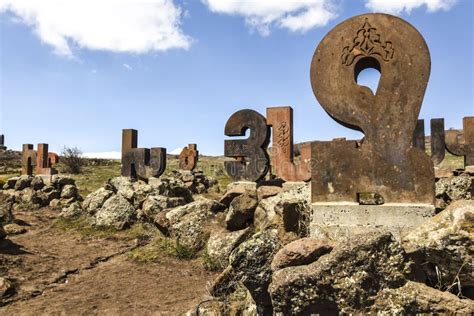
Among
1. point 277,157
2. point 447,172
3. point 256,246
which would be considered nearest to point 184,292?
point 256,246

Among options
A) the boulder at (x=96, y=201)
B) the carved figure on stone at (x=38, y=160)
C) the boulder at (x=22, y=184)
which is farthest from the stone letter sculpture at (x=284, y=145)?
the boulder at (x=22, y=184)

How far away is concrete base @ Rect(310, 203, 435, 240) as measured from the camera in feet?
14.3

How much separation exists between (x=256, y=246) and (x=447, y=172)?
9489 mm

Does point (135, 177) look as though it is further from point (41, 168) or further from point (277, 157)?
point (41, 168)

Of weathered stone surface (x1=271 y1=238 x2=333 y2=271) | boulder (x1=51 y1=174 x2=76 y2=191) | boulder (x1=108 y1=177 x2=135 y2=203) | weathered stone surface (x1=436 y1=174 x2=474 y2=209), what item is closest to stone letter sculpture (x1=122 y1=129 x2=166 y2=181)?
boulder (x1=108 y1=177 x2=135 y2=203)

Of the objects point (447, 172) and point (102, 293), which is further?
point (447, 172)

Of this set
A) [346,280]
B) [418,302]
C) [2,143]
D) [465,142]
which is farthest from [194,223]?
[2,143]

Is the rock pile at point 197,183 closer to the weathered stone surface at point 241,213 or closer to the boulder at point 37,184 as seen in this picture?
the boulder at point 37,184

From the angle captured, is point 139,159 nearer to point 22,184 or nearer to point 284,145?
point 284,145

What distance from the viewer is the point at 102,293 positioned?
16.5 feet

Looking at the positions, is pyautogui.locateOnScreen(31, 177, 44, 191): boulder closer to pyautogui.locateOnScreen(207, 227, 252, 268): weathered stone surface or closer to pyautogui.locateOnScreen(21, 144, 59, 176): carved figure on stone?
pyautogui.locateOnScreen(21, 144, 59, 176): carved figure on stone

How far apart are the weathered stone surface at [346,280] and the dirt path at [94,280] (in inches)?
67.2

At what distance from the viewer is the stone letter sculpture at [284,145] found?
10758 mm

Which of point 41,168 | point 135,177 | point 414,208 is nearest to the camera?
point 414,208
